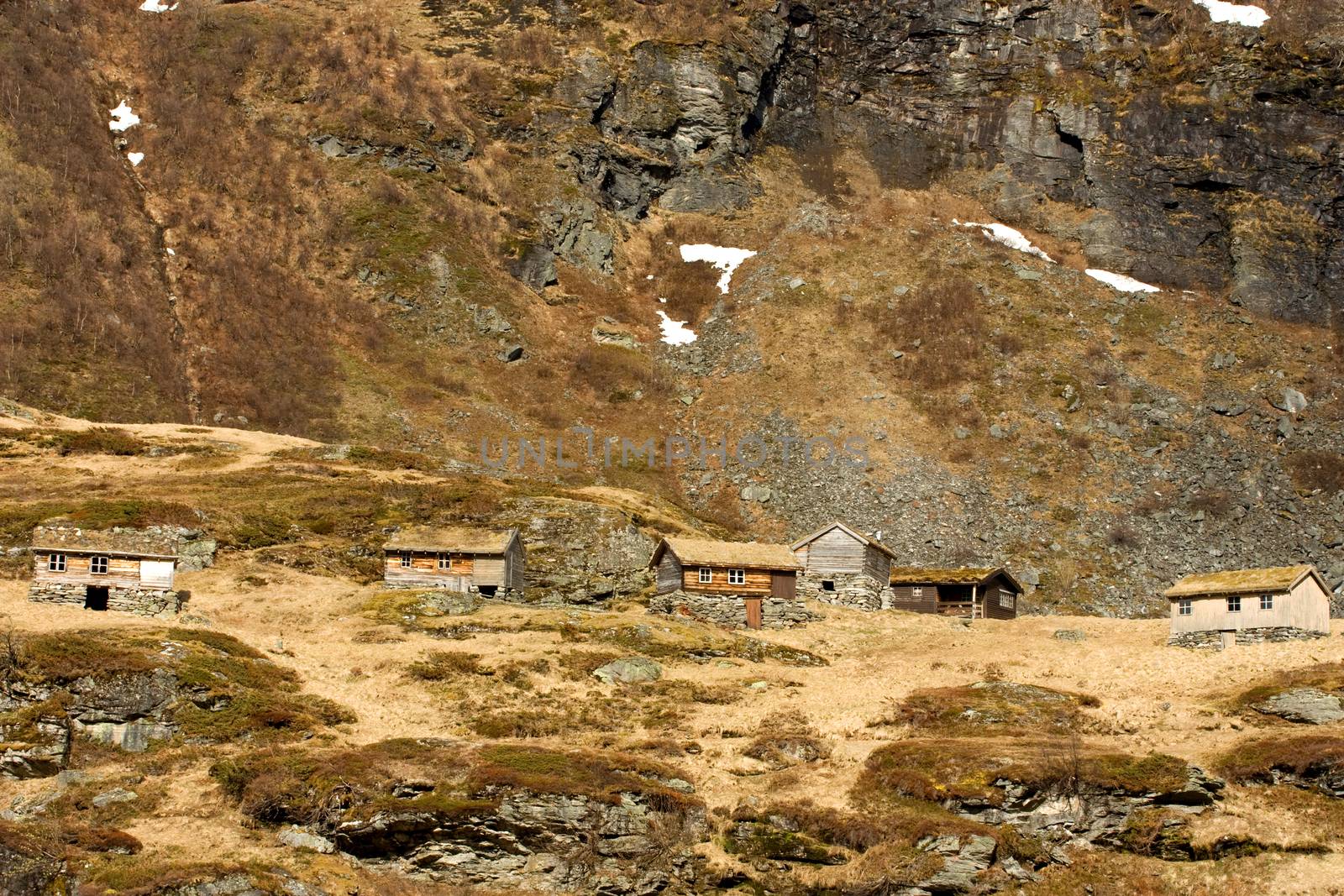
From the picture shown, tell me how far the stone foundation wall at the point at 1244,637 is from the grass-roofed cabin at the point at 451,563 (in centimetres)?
3085

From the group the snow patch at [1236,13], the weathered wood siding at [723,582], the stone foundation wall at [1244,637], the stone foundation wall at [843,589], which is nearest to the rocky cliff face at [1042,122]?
the snow patch at [1236,13]

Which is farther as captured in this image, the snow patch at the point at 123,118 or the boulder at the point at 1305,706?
the snow patch at the point at 123,118

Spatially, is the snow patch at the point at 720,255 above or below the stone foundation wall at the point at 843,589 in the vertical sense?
above

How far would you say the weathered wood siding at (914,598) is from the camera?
78188 millimetres

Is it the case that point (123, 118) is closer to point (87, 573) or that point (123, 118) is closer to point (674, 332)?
point (674, 332)

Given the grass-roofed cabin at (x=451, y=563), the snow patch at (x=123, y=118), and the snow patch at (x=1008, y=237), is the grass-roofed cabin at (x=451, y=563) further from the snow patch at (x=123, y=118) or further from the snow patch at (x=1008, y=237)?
the snow patch at (x=1008, y=237)

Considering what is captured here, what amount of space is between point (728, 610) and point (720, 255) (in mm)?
69102

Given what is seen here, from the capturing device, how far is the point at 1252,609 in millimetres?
59562

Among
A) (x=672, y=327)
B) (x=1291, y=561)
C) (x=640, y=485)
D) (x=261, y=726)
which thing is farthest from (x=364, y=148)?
(x=261, y=726)

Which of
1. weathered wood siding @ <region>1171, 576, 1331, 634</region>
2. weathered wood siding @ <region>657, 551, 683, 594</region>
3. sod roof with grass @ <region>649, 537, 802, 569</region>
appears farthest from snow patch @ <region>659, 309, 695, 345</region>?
weathered wood siding @ <region>1171, 576, 1331, 634</region>

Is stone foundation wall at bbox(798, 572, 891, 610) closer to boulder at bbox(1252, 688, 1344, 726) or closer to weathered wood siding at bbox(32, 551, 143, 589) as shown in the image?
boulder at bbox(1252, 688, 1344, 726)

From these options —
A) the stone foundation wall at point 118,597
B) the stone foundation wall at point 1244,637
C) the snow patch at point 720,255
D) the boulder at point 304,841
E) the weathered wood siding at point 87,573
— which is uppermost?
the snow patch at point 720,255

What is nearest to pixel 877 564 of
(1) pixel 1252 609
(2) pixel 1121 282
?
(1) pixel 1252 609

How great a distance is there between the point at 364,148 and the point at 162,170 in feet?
59.0
